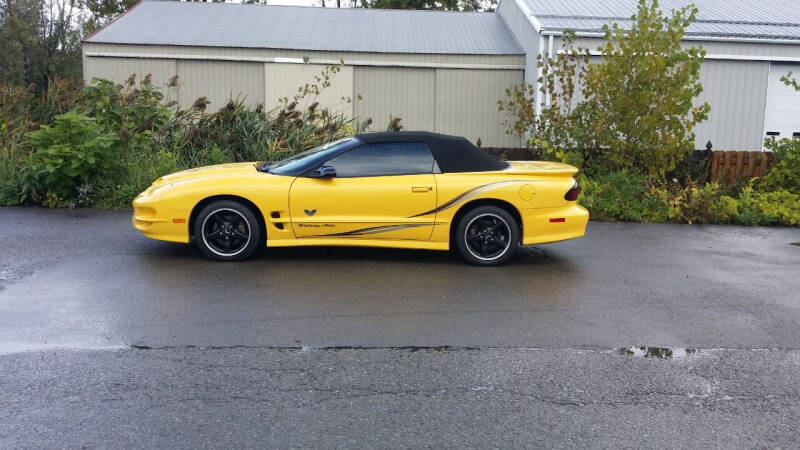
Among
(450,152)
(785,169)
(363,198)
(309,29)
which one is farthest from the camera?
(309,29)

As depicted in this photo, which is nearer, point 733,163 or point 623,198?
point 623,198

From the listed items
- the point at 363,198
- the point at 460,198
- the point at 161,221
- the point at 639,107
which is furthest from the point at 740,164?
the point at 161,221

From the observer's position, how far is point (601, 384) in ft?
15.3

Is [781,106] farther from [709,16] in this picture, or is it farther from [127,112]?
[127,112]

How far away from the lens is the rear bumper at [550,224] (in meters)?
7.96

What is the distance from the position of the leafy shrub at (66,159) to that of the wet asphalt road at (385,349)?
8.29ft

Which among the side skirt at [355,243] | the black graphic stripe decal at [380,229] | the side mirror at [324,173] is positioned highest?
the side mirror at [324,173]

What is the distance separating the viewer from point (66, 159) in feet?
35.3

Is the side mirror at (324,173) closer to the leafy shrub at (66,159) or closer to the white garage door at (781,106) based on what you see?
the leafy shrub at (66,159)

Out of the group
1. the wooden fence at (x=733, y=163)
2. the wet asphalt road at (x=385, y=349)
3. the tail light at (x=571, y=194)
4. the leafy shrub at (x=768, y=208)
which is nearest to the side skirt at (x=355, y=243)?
the wet asphalt road at (x=385, y=349)

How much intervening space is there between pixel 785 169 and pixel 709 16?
9.01 metres

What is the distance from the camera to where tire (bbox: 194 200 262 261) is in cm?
767

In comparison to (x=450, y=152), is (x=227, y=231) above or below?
below

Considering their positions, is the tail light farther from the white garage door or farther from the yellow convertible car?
the white garage door
